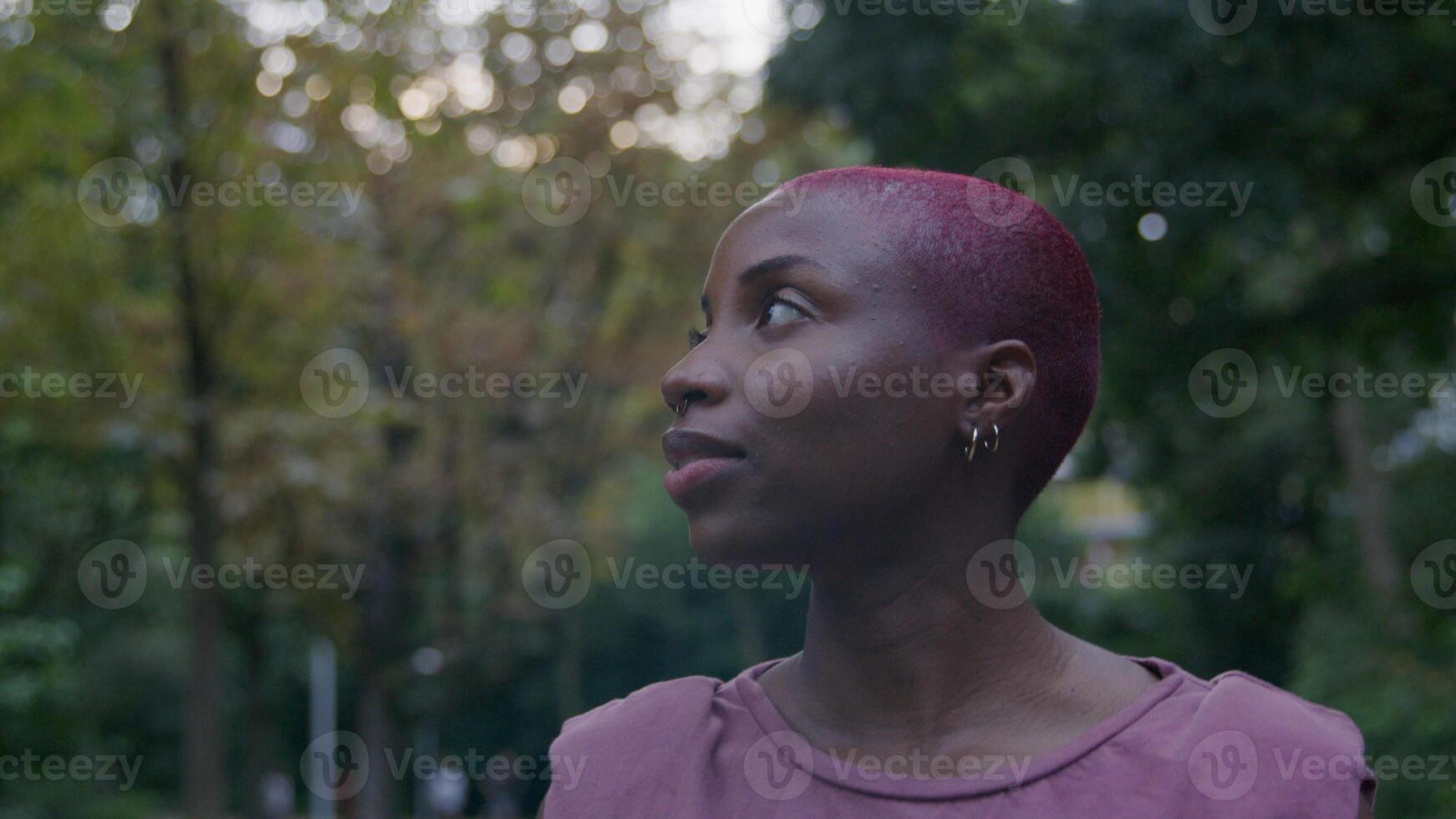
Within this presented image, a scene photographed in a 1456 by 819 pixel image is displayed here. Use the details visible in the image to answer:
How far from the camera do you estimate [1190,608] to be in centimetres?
2264

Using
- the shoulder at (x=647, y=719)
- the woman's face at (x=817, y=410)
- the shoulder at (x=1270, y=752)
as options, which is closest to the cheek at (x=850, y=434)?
the woman's face at (x=817, y=410)

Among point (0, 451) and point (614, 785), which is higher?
point (614, 785)

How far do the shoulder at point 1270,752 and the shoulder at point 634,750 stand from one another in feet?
2.19

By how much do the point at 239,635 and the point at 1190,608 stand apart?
45.1ft

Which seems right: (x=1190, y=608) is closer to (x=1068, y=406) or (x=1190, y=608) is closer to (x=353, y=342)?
(x=353, y=342)

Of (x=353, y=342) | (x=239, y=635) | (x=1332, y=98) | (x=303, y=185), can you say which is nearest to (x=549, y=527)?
(x=353, y=342)

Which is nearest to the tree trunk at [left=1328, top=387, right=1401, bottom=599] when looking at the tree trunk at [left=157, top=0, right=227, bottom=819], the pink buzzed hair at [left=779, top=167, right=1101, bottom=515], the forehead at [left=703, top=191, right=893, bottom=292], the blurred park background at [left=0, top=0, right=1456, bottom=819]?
the blurred park background at [left=0, top=0, right=1456, bottom=819]

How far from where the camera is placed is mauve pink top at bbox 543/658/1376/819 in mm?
1884

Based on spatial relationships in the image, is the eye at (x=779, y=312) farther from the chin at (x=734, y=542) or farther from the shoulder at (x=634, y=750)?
the shoulder at (x=634, y=750)

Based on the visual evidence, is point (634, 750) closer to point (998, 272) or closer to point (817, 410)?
point (817, 410)

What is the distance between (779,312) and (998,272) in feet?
1.02

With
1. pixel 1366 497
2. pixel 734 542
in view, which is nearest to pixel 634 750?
pixel 734 542

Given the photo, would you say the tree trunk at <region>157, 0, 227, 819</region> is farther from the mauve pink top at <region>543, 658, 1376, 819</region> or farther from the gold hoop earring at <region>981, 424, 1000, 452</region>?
the gold hoop earring at <region>981, 424, 1000, 452</region>

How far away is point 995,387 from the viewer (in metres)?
2.06
